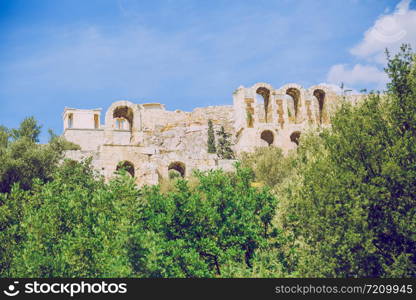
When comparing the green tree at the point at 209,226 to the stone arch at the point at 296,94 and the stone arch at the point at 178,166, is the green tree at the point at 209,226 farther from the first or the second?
the stone arch at the point at 296,94

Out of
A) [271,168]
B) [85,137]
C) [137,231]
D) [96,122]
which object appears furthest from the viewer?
[96,122]

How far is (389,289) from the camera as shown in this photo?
11.9m

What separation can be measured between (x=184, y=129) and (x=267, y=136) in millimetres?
17454

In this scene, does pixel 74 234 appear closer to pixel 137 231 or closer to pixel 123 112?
pixel 137 231

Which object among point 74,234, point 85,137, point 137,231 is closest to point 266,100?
point 85,137

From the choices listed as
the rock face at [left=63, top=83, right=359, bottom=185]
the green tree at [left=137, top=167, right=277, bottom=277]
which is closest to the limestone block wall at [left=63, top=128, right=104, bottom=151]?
the rock face at [left=63, top=83, right=359, bottom=185]

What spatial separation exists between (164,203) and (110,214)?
5.98 feet

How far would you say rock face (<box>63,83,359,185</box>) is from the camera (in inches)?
1404

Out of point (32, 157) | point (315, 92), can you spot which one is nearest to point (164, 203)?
point (32, 157)

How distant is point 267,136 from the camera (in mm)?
48219

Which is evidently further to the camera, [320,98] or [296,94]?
[320,98]

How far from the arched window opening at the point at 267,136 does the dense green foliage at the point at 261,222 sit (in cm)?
2885

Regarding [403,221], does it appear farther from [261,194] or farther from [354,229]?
[261,194]

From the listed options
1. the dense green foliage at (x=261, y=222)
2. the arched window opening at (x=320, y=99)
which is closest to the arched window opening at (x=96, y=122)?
the arched window opening at (x=320, y=99)
